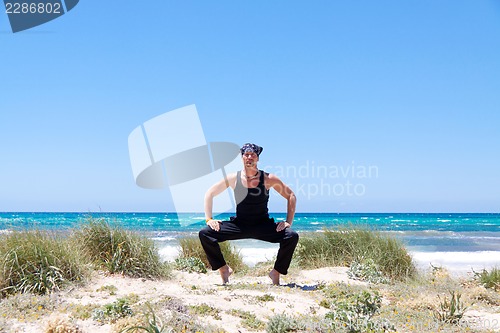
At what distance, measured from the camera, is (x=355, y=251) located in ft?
26.8

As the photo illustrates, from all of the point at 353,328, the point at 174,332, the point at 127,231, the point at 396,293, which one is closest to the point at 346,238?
the point at 396,293

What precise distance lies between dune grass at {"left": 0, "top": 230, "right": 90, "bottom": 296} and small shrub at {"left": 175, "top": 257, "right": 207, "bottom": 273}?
212cm

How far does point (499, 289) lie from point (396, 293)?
6.44 feet

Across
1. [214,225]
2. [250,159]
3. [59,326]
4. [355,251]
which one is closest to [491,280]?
[355,251]

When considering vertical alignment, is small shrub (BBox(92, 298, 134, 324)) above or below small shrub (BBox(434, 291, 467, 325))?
above

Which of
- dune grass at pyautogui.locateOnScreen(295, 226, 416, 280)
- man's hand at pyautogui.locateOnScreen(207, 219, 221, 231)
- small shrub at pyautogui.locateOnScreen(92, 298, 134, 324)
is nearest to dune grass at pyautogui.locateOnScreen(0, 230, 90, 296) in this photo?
small shrub at pyautogui.locateOnScreen(92, 298, 134, 324)

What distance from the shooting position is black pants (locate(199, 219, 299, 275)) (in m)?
6.16

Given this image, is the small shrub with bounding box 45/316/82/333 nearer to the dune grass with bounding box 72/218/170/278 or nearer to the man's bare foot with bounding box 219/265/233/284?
the dune grass with bounding box 72/218/170/278

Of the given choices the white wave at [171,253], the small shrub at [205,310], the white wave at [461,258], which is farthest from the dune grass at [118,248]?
the white wave at [461,258]

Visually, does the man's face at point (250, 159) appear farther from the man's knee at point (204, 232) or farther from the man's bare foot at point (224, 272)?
the man's bare foot at point (224, 272)

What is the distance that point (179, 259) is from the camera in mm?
7980

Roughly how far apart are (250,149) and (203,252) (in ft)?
10.2

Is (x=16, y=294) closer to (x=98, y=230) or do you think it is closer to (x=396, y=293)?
(x=98, y=230)

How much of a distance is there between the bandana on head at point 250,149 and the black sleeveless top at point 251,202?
0.98 ft
